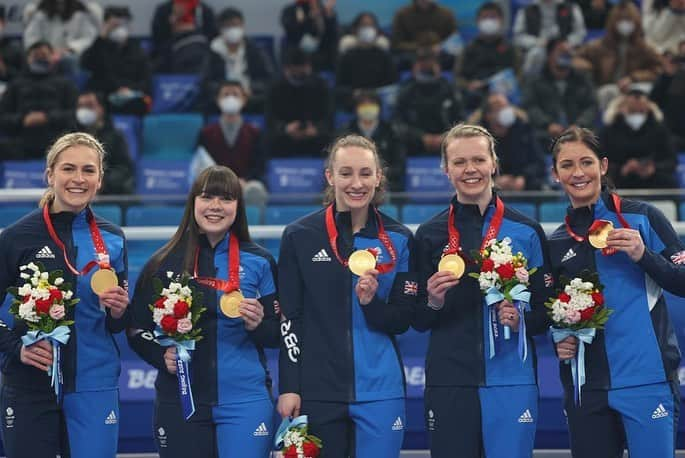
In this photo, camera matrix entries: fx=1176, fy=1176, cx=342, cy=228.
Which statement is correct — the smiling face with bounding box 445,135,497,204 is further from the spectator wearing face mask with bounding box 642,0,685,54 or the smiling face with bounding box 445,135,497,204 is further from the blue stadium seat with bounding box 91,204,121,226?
the spectator wearing face mask with bounding box 642,0,685,54

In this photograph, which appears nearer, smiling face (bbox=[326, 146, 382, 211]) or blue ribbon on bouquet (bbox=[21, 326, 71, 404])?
blue ribbon on bouquet (bbox=[21, 326, 71, 404])

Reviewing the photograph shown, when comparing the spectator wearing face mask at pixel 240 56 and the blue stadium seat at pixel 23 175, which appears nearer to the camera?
the blue stadium seat at pixel 23 175

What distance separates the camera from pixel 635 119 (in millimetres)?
11133

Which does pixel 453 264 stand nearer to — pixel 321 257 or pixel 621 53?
pixel 321 257

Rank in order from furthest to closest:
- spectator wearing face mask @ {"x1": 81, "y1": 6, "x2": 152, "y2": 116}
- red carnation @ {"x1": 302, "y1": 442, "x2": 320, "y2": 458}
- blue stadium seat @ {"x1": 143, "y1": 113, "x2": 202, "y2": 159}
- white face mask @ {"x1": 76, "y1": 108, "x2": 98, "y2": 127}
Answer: spectator wearing face mask @ {"x1": 81, "y1": 6, "x2": 152, "y2": 116}, blue stadium seat @ {"x1": 143, "y1": 113, "x2": 202, "y2": 159}, white face mask @ {"x1": 76, "y1": 108, "x2": 98, "y2": 127}, red carnation @ {"x1": 302, "y1": 442, "x2": 320, "y2": 458}

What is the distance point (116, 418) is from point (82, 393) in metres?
0.21

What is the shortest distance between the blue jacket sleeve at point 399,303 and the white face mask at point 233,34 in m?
7.74

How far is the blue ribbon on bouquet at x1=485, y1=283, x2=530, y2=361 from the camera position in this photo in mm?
5418

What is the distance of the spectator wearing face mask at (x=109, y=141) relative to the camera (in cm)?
1066

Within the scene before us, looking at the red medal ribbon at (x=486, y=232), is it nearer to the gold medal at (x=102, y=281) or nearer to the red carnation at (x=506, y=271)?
the red carnation at (x=506, y=271)

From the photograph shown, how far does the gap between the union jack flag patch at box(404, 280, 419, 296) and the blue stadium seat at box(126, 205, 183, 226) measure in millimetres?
3123

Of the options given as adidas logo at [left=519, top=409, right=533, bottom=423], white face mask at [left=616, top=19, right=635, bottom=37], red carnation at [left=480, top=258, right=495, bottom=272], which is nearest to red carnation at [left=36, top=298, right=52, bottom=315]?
red carnation at [left=480, top=258, right=495, bottom=272]

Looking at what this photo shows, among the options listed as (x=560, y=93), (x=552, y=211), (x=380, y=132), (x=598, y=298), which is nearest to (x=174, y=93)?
(x=380, y=132)

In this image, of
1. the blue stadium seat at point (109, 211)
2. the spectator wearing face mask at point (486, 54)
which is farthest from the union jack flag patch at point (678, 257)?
the spectator wearing face mask at point (486, 54)
